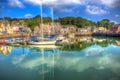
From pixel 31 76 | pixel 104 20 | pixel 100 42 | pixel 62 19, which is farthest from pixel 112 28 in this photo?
pixel 31 76

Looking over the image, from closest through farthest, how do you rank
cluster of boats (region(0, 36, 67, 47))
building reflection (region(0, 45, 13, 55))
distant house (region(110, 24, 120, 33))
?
building reflection (region(0, 45, 13, 55)) → cluster of boats (region(0, 36, 67, 47)) → distant house (region(110, 24, 120, 33))

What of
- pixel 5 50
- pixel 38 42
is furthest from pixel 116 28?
pixel 5 50

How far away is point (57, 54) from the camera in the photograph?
280 inches

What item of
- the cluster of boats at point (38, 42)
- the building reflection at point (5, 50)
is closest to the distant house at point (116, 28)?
the cluster of boats at point (38, 42)

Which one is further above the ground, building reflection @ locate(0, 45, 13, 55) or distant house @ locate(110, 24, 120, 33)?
distant house @ locate(110, 24, 120, 33)

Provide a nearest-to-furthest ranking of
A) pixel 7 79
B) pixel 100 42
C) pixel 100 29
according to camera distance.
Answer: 1. pixel 7 79
2. pixel 100 42
3. pixel 100 29

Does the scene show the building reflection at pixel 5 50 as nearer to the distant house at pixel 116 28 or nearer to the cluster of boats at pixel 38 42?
the cluster of boats at pixel 38 42

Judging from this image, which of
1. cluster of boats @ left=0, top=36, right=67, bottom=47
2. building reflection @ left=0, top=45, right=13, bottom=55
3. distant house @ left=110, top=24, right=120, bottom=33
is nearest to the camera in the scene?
building reflection @ left=0, top=45, right=13, bottom=55

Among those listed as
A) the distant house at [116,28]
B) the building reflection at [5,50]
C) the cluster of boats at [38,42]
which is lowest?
the building reflection at [5,50]

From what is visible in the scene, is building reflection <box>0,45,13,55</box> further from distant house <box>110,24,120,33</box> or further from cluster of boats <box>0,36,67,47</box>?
distant house <box>110,24,120,33</box>

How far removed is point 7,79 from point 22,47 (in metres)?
4.63

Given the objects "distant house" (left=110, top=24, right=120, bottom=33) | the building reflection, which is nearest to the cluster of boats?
the building reflection

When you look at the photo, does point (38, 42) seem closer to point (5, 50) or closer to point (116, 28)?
point (5, 50)

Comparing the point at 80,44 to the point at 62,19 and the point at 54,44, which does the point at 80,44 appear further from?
the point at 62,19
